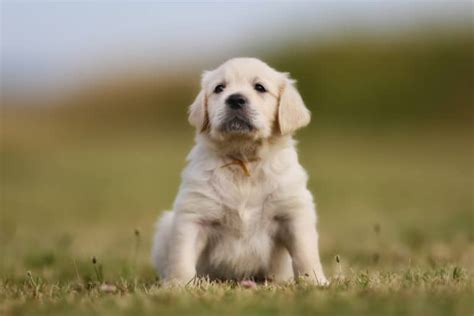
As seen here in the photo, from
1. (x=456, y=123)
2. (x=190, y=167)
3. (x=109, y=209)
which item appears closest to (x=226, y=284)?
(x=190, y=167)

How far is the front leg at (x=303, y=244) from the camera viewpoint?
4.26m

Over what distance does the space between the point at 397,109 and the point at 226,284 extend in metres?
19.7

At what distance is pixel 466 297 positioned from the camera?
10.6ft

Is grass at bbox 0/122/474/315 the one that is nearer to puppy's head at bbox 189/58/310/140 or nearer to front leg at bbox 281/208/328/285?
front leg at bbox 281/208/328/285

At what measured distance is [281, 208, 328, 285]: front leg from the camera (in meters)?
4.26

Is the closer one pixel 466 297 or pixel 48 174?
pixel 466 297

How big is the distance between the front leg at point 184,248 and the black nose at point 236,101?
655 millimetres

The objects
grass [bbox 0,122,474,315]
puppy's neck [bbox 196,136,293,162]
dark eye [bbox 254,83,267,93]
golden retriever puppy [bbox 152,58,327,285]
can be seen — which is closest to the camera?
grass [bbox 0,122,474,315]

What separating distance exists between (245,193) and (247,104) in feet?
1.63

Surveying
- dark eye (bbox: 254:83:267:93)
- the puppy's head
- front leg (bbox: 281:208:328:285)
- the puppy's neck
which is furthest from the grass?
dark eye (bbox: 254:83:267:93)

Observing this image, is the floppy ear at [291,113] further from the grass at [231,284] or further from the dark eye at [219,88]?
the grass at [231,284]

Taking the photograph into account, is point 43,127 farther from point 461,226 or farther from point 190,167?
point 190,167

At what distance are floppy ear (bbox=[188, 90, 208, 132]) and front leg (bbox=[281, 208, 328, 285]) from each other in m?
0.75

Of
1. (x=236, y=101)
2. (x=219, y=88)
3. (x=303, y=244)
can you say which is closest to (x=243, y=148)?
(x=236, y=101)
